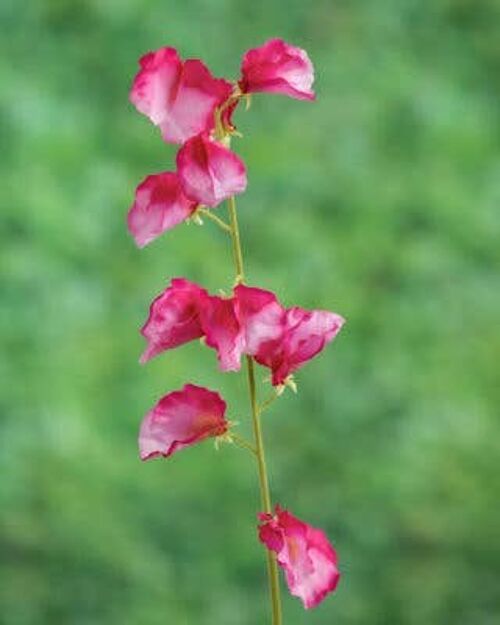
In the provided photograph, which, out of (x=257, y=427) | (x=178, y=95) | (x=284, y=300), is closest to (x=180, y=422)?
(x=257, y=427)

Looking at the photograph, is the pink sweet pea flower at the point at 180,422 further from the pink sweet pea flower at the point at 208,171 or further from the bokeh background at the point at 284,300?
the bokeh background at the point at 284,300

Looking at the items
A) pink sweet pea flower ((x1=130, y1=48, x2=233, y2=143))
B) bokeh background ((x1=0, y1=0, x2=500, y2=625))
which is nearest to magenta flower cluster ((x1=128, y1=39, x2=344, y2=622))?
pink sweet pea flower ((x1=130, y1=48, x2=233, y2=143))

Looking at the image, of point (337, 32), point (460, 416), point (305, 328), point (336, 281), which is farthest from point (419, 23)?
point (305, 328)

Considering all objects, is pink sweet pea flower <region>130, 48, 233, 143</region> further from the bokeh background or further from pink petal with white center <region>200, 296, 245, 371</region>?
the bokeh background

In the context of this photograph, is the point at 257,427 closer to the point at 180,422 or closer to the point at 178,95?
the point at 180,422

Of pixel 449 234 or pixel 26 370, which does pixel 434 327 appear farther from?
pixel 26 370

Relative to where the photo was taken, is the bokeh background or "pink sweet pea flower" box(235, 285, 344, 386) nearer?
"pink sweet pea flower" box(235, 285, 344, 386)

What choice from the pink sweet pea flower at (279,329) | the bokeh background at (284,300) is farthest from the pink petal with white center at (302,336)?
the bokeh background at (284,300)
